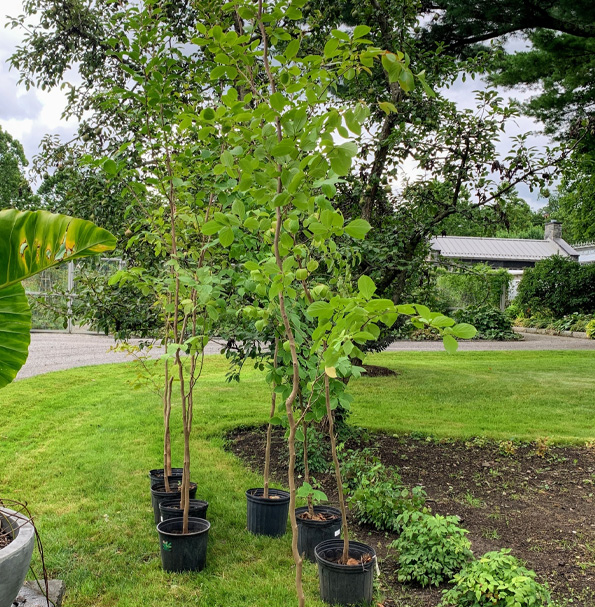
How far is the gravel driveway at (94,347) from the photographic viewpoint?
9.89 metres

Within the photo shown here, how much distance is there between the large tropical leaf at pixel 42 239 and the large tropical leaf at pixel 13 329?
22 cm

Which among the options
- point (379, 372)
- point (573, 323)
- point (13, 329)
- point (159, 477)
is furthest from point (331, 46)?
point (573, 323)

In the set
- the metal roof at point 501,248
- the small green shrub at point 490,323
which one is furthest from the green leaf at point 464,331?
the metal roof at point 501,248

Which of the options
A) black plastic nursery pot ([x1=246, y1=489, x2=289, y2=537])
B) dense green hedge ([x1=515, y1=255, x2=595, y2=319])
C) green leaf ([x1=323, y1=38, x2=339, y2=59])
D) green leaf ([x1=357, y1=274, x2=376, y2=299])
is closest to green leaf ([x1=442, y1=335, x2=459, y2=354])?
green leaf ([x1=357, y1=274, x2=376, y2=299])

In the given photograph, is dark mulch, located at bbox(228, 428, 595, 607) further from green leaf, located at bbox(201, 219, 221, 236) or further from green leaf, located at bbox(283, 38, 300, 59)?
green leaf, located at bbox(283, 38, 300, 59)

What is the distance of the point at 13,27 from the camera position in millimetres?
5219

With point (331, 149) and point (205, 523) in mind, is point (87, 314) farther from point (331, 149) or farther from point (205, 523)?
point (331, 149)

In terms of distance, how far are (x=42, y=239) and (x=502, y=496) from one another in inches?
133

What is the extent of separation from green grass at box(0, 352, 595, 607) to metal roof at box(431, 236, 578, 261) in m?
18.8

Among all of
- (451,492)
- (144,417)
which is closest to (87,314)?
(144,417)

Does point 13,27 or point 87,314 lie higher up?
point 13,27

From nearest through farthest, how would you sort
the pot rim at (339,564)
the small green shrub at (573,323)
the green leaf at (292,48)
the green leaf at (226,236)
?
the green leaf at (292,48) < the green leaf at (226,236) < the pot rim at (339,564) < the small green shrub at (573,323)

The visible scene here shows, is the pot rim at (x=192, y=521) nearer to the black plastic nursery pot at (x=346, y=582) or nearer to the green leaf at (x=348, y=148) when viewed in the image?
the black plastic nursery pot at (x=346, y=582)

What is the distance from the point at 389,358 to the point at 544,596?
9.32 meters
